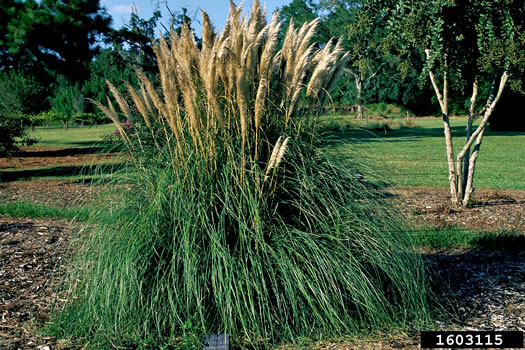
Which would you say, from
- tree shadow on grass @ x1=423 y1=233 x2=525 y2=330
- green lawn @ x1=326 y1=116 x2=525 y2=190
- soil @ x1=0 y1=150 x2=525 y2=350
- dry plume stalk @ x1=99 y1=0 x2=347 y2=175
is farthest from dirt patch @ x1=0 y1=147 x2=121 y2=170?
tree shadow on grass @ x1=423 y1=233 x2=525 y2=330

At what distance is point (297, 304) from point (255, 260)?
0.49 metres

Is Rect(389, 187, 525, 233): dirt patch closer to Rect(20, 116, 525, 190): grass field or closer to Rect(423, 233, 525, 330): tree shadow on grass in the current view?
Rect(20, 116, 525, 190): grass field

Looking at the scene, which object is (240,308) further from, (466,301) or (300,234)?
(466,301)

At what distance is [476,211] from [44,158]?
1518 cm

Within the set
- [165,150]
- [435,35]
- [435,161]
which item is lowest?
[435,161]

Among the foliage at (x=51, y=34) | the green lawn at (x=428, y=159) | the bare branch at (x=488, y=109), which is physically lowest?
the green lawn at (x=428, y=159)

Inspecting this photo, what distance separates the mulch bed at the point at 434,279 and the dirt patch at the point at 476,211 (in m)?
0.02

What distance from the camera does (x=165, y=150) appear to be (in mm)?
4000

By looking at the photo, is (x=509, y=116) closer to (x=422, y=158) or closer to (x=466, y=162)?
(x=422, y=158)

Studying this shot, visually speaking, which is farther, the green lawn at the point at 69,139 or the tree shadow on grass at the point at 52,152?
the green lawn at the point at 69,139

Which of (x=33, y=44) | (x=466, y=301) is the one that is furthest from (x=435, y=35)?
(x=33, y=44)

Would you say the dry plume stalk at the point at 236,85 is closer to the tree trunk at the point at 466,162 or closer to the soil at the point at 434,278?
the soil at the point at 434,278

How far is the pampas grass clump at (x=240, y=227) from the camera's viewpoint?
11.2 feet

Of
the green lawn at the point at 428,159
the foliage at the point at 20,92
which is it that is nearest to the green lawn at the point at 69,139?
the foliage at the point at 20,92
